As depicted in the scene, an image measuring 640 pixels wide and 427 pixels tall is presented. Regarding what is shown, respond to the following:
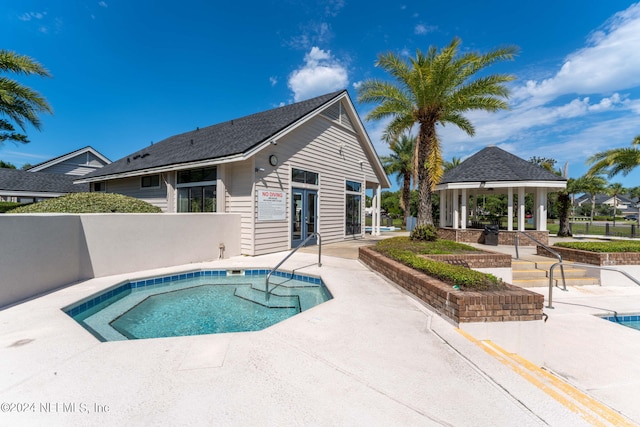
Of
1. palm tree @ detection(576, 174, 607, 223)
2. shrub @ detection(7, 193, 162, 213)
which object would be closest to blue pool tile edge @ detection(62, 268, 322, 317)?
shrub @ detection(7, 193, 162, 213)

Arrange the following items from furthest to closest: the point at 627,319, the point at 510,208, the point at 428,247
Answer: the point at 510,208 < the point at 428,247 < the point at 627,319

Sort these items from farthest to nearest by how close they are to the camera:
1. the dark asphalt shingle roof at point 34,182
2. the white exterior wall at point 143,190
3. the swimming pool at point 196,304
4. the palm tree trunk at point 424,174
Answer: the dark asphalt shingle roof at point 34,182 → the white exterior wall at point 143,190 → the palm tree trunk at point 424,174 → the swimming pool at point 196,304

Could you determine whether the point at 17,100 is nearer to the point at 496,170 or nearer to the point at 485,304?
the point at 485,304

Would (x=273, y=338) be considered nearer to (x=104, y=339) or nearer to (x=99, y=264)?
(x=104, y=339)

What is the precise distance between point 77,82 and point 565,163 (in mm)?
34525

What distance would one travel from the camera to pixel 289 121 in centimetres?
1005

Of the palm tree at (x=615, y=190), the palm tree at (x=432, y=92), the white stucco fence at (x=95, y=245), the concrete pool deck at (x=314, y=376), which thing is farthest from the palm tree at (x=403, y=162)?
the concrete pool deck at (x=314, y=376)

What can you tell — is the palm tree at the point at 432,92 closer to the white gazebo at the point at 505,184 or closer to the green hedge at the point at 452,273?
the green hedge at the point at 452,273

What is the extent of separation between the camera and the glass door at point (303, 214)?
1078 cm

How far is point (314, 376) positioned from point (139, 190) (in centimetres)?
1410

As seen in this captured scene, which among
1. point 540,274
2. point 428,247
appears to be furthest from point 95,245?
point 540,274

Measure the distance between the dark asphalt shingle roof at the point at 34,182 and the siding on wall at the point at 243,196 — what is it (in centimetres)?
1665

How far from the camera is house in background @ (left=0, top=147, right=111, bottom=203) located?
56.3 ft

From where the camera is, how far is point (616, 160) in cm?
1378
